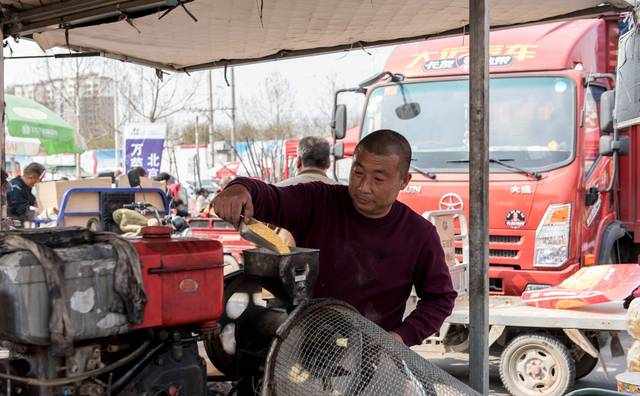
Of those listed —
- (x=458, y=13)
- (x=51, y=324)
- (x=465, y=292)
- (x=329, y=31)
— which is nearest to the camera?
(x=51, y=324)

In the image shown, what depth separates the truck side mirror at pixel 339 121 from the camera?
7180mm

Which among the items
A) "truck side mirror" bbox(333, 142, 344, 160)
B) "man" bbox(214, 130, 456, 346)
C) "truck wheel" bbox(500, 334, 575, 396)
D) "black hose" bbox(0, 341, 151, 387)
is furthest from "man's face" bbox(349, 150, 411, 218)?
"truck side mirror" bbox(333, 142, 344, 160)

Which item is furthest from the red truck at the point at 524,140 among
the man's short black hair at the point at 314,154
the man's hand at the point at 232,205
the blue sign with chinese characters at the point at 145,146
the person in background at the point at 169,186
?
the blue sign with chinese characters at the point at 145,146

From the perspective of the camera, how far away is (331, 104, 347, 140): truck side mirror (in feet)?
23.6

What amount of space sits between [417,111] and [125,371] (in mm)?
5294

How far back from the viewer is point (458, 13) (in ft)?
11.8

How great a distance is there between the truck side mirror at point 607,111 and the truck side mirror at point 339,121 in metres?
2.39

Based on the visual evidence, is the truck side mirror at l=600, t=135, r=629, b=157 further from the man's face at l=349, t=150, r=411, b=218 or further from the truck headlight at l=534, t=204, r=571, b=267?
the man's face at l=349, t=150, r=411, b=218

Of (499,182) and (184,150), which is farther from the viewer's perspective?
(184,150)

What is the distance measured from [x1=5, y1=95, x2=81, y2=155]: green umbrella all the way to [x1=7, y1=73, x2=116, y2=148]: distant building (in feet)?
25.1

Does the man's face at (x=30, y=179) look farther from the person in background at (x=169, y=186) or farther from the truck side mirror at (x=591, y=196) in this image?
the truck side mirror at (x=591, y=196)

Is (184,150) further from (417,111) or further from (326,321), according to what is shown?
(326,321)

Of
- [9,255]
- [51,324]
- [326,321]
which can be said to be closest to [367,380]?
[326,321]

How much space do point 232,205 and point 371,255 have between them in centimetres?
62
